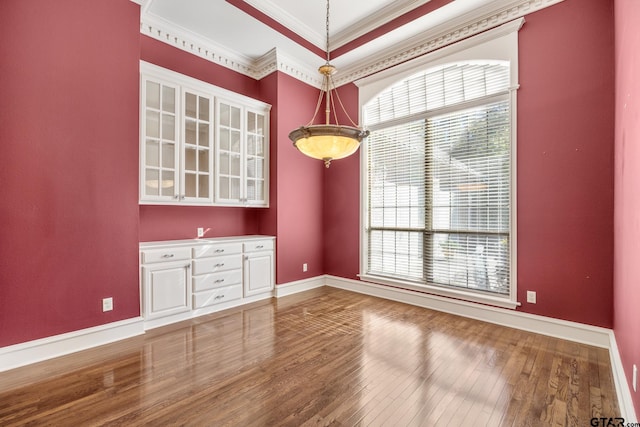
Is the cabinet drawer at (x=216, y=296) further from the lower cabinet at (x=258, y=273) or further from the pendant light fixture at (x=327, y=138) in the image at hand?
the pendant light fixture at (x=327, y=138)

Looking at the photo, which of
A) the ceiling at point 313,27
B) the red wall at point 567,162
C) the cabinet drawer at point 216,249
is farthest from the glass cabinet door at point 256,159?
the red wall at point 567,162

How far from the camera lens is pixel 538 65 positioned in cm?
303

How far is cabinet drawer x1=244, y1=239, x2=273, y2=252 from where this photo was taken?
4.01 metres

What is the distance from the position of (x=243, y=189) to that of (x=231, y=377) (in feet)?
8.20

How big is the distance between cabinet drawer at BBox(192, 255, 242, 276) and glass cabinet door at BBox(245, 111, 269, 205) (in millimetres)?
848

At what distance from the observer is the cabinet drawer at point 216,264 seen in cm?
351

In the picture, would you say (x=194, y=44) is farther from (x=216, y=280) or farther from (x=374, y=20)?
(x=216, y=280)

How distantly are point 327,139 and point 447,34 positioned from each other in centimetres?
247

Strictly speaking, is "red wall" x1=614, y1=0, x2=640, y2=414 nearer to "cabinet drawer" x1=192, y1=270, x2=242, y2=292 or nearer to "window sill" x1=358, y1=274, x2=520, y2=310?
"window sill" x1=358, y1=274, x2=520, y2=310

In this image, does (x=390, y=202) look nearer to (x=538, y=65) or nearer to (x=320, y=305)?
(x=320, y=305)

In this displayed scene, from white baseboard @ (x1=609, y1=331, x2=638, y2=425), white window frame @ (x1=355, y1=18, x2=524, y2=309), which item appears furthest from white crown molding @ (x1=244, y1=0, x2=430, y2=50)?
white baseboard @ (x1=609, y1=331, x2=638, y2=425)

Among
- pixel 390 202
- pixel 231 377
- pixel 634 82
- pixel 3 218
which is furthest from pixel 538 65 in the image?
pixel 3 218

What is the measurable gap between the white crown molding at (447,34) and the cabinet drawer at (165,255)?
3.53m

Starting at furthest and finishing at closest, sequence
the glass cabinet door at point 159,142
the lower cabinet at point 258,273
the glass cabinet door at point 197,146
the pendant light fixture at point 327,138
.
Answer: the lower cabinet at point 258,273 < the glass cabinet door at point 197,146 < the glass cabinet door at point 159,142 < the pendant light fixture at point 327,138
